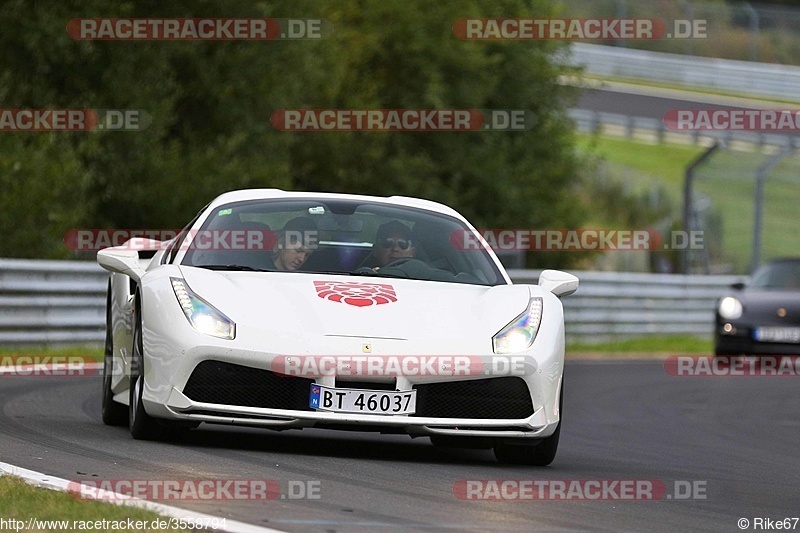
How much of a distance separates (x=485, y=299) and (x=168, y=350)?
1543 mm

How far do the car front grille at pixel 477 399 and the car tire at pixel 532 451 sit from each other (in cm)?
35

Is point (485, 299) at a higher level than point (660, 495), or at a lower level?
higher

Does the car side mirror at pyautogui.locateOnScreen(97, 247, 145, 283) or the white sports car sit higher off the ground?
the car side mirror at pyautogui.locateOnScreen(97, 247, 145, 283)

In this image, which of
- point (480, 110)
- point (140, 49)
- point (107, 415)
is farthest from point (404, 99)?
point (107, 415)

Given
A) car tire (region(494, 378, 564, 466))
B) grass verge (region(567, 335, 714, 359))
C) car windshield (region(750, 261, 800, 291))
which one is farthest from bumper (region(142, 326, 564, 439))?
grass verge (region(567, 335, 714, 359))

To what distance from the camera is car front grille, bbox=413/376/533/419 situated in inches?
293

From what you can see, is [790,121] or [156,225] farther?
[790,121]

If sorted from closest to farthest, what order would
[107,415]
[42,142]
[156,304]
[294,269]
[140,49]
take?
[156,304]
[294,269]
[107,415]
[42,142]
[140,49]

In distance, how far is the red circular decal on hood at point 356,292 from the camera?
7.70 m

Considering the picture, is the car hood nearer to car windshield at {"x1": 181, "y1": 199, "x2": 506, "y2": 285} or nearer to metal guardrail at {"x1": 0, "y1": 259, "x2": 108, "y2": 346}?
car windshield at {"x1": 181, "y1": 199, "x2": 506, "y2": 285}

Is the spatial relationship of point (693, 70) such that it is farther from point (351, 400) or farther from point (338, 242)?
point (351, 400)

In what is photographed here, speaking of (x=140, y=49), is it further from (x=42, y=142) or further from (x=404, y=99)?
(x=404, y=99)

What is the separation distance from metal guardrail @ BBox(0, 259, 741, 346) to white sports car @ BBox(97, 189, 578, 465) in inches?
296

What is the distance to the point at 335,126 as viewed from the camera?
91.1ft
